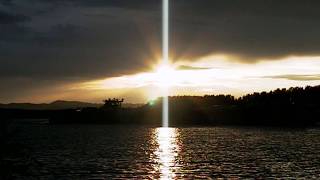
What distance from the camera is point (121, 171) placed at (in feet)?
298

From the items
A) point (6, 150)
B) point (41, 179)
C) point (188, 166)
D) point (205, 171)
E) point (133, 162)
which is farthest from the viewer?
point (133, 162)

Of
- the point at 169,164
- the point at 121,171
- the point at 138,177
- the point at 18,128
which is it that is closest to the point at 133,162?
the point at 169,164

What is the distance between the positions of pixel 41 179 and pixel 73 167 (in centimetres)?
2214

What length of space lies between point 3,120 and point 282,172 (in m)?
79.7

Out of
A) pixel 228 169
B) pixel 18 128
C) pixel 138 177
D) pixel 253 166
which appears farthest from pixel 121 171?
pixel 18 128

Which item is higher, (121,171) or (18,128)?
(18,128)

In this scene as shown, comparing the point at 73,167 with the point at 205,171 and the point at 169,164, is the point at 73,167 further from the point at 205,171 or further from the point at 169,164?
the point at 205,171

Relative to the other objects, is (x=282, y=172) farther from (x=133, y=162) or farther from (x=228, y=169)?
(x=133, y=162)

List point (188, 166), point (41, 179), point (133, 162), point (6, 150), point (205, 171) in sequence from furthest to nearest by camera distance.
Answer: point (133, 162) → point (188, 166) → point (205, 171) → point (41, 179) → point (6, 150)

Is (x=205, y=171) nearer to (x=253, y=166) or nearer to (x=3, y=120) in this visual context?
(x=253, y=166)

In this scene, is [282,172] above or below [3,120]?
below

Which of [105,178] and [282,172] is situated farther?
[282,172]

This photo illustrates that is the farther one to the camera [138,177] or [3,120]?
[138,177]

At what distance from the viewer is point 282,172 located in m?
90.8
